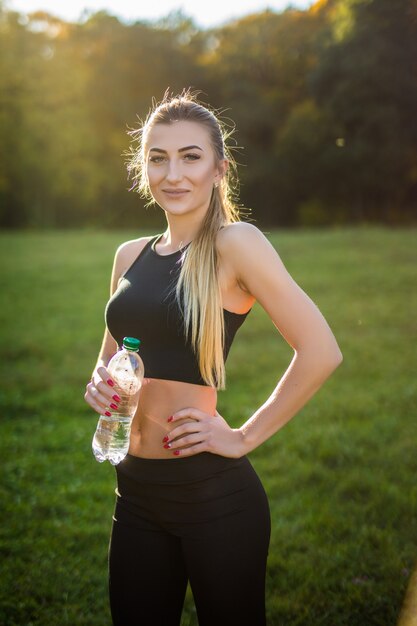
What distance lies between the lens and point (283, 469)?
19.1 ft

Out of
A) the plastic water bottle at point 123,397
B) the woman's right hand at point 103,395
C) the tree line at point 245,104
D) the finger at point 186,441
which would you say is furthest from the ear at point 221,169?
the tree line at point 245,104

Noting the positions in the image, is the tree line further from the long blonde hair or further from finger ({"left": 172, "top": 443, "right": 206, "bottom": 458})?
finger ({"left": 172, "top": 443, "right": 206, "bottom": 458})

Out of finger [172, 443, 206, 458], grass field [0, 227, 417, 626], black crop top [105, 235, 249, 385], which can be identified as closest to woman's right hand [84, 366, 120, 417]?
black crop top [105, 235, 249, 385]

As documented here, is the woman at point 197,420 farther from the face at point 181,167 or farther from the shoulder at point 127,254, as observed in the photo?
the shoulder at point 127,254

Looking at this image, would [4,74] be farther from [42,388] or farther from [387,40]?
[387,40]

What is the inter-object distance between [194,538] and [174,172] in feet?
4.22

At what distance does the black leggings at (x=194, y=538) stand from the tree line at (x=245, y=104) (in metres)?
2.43

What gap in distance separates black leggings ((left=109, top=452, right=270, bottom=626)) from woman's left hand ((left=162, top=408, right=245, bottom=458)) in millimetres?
51

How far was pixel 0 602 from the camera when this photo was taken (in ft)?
12.7

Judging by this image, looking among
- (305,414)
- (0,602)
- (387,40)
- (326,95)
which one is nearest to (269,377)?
(305,414)

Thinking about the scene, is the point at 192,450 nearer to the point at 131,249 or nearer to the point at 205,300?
the point at 205,300

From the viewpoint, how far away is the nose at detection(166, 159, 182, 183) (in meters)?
2.42

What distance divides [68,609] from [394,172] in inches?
316

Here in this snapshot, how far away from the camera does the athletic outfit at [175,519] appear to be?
2.19m
